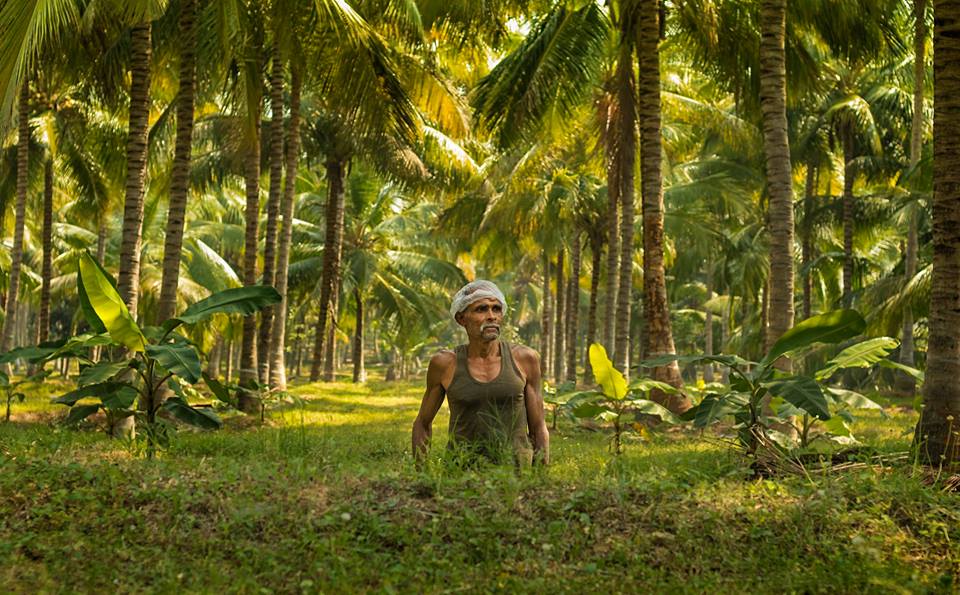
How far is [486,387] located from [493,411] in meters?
0.16

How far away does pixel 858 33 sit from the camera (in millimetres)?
13969

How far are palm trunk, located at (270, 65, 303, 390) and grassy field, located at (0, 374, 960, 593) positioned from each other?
485 inches

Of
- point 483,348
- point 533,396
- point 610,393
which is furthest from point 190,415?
point 610,393

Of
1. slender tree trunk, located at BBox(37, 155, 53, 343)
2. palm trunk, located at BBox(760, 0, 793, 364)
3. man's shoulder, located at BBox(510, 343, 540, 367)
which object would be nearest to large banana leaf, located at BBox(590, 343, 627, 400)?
palm trunk, located at BBox(760, 0, 793, 364)

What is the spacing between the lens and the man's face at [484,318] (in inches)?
201

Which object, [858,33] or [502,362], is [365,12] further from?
[502,362]

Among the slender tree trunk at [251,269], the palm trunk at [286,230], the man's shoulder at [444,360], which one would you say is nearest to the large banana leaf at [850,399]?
the man's shoulder at [444,360]

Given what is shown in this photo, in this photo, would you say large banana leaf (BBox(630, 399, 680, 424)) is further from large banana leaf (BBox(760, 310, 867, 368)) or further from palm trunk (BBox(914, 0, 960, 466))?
palm trunk (BBox(914, 0, 960, 466))

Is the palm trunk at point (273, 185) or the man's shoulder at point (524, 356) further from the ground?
the palm trunk at point (273, 185)

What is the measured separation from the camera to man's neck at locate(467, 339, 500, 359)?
514cm

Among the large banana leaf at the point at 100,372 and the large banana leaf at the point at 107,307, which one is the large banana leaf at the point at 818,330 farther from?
the large banana leaf at the point at 100,372

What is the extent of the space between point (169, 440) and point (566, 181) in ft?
60.1

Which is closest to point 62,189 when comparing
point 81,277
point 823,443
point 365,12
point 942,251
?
point 365,12

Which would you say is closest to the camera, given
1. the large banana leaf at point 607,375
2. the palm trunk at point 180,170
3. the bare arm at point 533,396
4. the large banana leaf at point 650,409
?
Result: the bare arm at point 533,396
